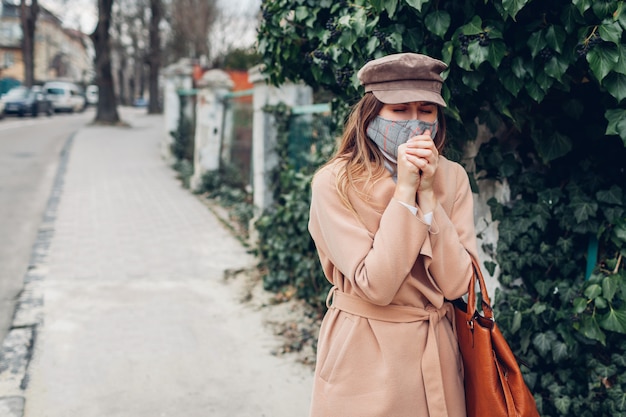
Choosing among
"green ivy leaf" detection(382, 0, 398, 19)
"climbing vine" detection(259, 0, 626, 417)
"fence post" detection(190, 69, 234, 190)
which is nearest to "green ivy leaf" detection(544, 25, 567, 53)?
"climbing vine" detection(259, 0, 626, 417)

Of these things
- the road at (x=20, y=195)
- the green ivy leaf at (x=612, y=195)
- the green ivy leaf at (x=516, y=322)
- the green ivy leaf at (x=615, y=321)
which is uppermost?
the green ivy leaf at (x=612, y=195)

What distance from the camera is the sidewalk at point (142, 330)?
3723 millimetres

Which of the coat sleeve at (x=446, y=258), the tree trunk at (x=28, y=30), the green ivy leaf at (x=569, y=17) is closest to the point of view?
the coat sleeve at (x=446, y=258)

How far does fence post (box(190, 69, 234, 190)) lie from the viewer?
1073cm

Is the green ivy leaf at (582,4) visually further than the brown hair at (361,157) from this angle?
Yes

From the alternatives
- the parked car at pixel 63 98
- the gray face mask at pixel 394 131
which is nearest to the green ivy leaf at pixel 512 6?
the gray face mask at pixel 394 131

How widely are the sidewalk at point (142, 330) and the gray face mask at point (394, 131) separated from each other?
7.24ft

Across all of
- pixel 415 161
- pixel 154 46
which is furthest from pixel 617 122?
pixel 154 46

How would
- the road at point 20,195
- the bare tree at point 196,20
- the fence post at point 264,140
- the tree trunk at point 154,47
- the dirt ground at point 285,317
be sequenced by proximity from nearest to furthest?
the dirt ground at point 285,317, the road at point 20,195, the fence post at point 264,140, the bare tree at point 196,20, the tree trunk at point 154,47

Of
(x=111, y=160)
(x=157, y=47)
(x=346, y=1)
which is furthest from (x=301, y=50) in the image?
(x=157, y=47)

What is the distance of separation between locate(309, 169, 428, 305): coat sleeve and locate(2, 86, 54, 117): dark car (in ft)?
105

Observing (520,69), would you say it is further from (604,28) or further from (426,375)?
(426,375)

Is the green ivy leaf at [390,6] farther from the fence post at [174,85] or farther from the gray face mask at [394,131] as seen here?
the fence post at [174,85]

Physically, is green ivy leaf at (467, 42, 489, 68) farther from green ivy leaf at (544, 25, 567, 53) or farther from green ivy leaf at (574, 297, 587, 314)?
green ivy leaf at (574, 297, 587, 314)
